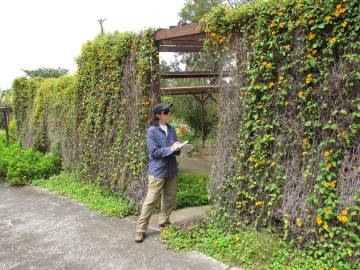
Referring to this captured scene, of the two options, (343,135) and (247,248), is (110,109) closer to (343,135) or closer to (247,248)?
(247,248)

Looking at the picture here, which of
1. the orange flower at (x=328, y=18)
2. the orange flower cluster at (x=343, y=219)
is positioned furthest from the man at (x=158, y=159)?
the orange flower at (x=328, y=18)

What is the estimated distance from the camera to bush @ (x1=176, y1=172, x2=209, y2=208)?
618cm

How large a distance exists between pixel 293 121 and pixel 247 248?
4.89 ft

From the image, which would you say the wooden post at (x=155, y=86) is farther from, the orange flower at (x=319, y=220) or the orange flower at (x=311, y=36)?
the orange flower at (x=319, y=220)

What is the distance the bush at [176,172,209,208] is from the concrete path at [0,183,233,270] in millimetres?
1001

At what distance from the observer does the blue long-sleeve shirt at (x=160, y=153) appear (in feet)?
15.9

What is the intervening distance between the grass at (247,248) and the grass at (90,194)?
1.40 meters

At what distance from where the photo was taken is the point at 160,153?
4.83 meters

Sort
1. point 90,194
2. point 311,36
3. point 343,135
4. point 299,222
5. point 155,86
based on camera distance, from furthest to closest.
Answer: point 90,194
point 155,86
point 299,222
point 311,36
point 343,135

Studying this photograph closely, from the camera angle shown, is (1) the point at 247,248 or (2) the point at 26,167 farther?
(2) the point at 26,167

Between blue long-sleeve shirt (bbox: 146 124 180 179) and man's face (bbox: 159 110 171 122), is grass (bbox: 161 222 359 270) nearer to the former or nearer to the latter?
blue long-sleeve shirt (bbox: 146 124 180 179)

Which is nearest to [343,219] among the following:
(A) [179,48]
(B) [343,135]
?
(B) [343,135]

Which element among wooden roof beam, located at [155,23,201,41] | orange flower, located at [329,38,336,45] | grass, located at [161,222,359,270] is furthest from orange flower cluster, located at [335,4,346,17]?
grass, located at [161,222,359,270]

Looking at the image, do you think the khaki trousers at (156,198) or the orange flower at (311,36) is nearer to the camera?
the orange flower at (311,36)
